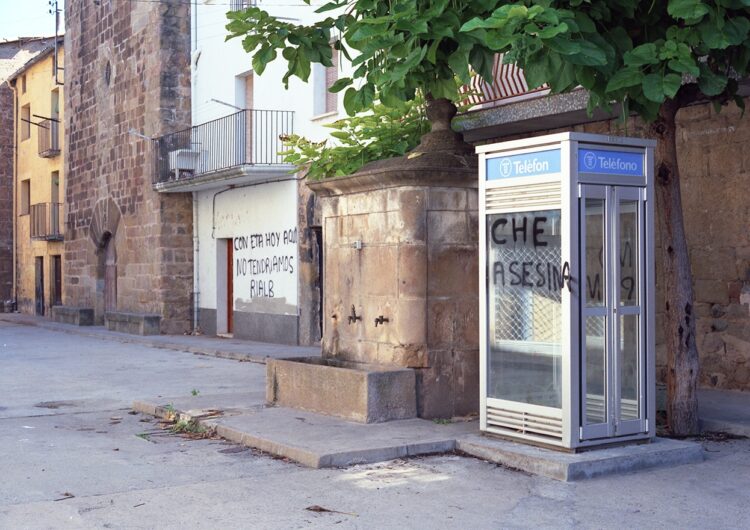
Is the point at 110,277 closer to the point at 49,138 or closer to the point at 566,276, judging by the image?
the point at 49,138

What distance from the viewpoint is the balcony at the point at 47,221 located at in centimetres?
3316

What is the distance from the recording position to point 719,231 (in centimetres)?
1138

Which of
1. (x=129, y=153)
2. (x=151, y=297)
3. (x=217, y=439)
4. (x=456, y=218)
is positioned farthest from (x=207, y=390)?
(x=129, y=153)

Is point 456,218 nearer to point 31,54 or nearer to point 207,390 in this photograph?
point 207,390

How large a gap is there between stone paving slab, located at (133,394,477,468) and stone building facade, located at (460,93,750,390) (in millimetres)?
3896

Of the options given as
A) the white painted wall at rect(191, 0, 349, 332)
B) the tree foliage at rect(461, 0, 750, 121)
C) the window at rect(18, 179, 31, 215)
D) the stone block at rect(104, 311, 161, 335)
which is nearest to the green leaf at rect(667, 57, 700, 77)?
the tree foliage at rect(461, 0, 750, 121)

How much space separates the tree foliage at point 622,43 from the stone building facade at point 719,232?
3.20 m

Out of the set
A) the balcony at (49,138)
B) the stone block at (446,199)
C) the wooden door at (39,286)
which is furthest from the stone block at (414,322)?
the wooden door at (39,286)

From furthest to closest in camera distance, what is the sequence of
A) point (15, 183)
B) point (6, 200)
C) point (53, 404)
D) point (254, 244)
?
point (6, 200), point (15, 183), point (254, 244), point (53, 404)

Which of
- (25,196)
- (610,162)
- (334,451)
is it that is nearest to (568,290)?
(610,162)

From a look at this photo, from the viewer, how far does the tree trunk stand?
854 centimetres

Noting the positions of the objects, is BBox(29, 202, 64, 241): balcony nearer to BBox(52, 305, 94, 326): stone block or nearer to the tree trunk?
BBox(52, 305, 94, 326): stone block

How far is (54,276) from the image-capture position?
34.5 meters

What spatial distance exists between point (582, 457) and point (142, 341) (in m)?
16.2
